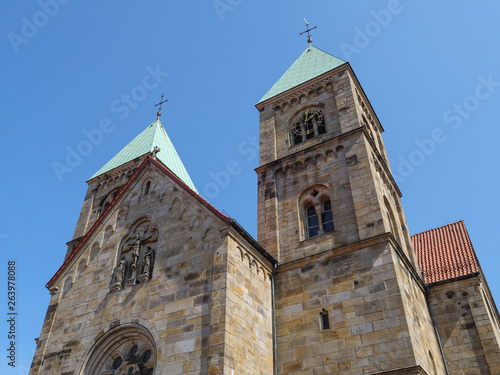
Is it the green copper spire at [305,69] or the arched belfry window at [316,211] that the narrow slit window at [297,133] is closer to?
the green copper spire at [305,69]

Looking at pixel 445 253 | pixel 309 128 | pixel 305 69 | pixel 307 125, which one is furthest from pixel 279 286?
pixel 305 69

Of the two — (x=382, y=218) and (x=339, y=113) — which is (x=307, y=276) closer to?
(x=382, y=218)

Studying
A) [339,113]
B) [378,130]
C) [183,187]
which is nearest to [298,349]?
[183,187]

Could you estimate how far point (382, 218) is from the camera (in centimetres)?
1681

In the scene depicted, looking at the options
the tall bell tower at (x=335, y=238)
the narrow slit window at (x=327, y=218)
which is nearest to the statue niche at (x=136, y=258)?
the tall bell tower at (x=335, y=238)

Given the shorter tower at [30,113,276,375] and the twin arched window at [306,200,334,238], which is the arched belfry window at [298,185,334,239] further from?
the shorter tower at [30,113,276,375]

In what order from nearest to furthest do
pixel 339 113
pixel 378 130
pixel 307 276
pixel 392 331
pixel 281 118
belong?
pixel 392 331 < pixel 307 276 < pixel 339 113 < pixel 281 118 < pixel 378 130

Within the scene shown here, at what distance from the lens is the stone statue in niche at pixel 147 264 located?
50.3ft

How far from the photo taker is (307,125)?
22719 mm

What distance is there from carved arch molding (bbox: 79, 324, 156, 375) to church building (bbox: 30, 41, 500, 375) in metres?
0.04

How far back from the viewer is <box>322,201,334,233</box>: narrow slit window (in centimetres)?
1815

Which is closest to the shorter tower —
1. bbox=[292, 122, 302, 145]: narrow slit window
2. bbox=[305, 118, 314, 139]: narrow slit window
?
bbox=[292, 122, 302, 145]: narrow slit window

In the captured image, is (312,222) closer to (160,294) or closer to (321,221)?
(321,221)

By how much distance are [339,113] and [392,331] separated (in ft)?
36.0
